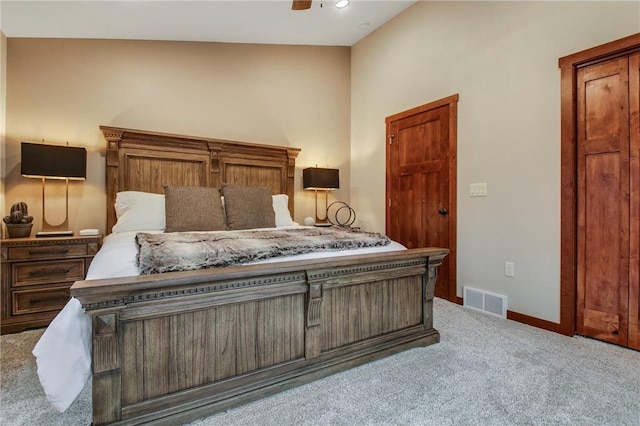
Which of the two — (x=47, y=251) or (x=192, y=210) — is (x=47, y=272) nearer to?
(x=47, y=251)

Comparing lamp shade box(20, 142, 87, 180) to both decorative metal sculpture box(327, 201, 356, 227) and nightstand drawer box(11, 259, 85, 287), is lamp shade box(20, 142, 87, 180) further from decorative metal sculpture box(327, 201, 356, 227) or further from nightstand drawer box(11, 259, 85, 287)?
decorative metal sculpture box(327, 201, 356, 227)

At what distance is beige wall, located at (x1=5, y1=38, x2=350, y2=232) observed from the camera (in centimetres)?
295

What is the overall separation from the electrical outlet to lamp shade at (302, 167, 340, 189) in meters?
2.20

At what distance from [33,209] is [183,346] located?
255cm

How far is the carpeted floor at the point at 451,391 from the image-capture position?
4.79 feet

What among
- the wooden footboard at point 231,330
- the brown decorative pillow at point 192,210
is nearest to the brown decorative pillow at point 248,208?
the brown decorative pillow at point 192,210

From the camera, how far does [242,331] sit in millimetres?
1599

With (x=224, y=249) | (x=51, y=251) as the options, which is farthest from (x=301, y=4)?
(x=51, y=251)

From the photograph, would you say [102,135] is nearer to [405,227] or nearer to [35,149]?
[35,149]

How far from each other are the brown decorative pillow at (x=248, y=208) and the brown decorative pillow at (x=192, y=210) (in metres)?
0.10

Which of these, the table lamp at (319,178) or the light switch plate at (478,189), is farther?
the table lamp at (319,178)

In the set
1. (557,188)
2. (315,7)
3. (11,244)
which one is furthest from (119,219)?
(557,188)

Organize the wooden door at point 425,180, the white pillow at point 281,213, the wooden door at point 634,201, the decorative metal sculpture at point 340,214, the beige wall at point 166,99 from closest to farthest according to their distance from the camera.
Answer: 1. the wooden door at point 634,201
2. the beige wall at point 166,99
3. the wooden door at point 425,180
4. the white pillow at point 281,213
5. the decorative metal sculpture at point 340,214

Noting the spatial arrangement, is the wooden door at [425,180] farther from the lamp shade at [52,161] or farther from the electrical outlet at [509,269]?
the lamp shade at [52,161]
